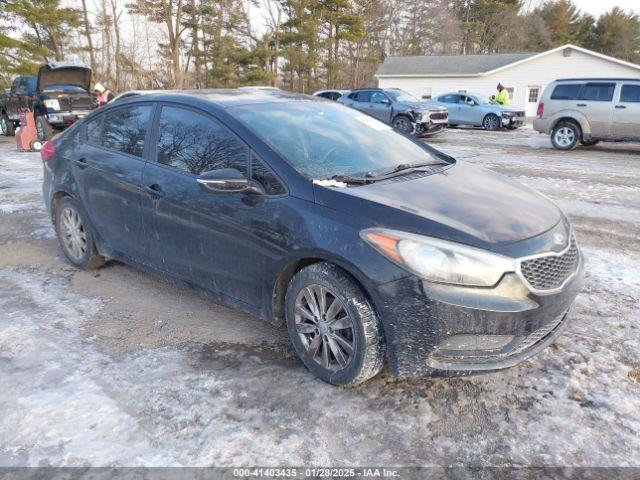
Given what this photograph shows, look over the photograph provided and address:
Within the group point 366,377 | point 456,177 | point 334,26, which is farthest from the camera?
point 334,26

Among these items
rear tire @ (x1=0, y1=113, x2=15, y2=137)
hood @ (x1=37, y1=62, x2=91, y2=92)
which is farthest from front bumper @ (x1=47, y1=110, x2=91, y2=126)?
rear tire @ (x1=0, y1=113, x2=15, y2=137)

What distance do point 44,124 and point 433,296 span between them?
14.1m

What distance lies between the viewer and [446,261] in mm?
2486

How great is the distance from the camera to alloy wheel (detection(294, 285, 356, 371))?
9.06 ft

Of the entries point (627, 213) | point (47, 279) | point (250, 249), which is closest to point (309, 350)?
point (250, 249)

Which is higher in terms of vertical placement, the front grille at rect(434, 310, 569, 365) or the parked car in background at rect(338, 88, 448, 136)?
the parked car in background at rect(338, 88, 448, 136)

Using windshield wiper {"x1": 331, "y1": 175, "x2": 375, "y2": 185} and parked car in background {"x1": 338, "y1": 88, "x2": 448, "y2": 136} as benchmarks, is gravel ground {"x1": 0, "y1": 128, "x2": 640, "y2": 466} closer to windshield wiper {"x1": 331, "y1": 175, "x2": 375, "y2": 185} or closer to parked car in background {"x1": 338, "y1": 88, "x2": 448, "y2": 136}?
windshield wiper {"x1": 331, "y1": 175, "x2": 375, "y2": 185}

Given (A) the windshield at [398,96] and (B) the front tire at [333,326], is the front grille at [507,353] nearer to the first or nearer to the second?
(B) the front tire at [333,326]

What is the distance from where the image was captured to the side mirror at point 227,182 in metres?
2.98

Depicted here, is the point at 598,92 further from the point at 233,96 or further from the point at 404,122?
the point at 233,96

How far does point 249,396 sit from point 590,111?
1322 centimetres

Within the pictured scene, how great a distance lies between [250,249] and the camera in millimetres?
3098

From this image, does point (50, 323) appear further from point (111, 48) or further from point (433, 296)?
point (111, 48)

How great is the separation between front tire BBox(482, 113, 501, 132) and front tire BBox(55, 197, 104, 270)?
18.7 meters
